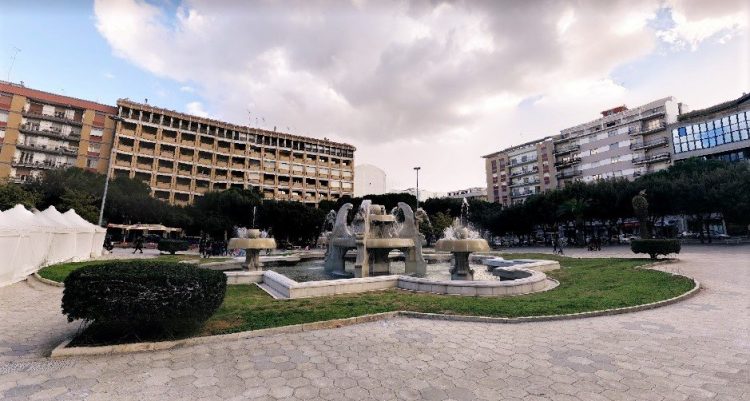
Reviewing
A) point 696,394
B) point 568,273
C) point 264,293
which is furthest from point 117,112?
point 696,394

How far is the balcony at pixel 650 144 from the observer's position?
2171 inches

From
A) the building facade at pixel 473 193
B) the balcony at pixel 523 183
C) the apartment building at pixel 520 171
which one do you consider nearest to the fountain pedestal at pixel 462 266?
the apartment building at pixel 520 171

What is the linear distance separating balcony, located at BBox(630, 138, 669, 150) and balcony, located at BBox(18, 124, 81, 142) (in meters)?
93.2

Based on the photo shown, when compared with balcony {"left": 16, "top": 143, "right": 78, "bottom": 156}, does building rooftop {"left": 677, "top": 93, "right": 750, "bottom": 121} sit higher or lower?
higher

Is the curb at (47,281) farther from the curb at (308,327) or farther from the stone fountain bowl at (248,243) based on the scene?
the curb at (308,327)

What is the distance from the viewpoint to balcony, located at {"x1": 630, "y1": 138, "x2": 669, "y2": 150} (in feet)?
181

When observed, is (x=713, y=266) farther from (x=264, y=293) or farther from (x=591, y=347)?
(x=264, y=293)

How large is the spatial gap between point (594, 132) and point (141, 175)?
82952 mm

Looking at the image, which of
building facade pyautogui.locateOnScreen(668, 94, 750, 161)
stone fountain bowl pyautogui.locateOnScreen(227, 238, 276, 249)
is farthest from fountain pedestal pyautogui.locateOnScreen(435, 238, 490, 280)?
building facade pyautogui.locateOnScreen(668, 94, 750, 161)

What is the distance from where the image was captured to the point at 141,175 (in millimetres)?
55750

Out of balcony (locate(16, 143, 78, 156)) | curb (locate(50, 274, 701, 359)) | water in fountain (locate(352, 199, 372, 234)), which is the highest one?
balcony (locate(16, 143, 78, 156))

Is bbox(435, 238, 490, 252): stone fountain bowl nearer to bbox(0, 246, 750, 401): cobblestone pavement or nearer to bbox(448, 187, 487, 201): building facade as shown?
bbox(0, 246, 750, 401): cobblestone pavement

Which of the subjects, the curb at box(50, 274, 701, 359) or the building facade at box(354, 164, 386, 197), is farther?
the building facade at box(354, 164, 386, 197)

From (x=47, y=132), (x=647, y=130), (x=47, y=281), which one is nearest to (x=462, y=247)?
(x=47, y=281)
